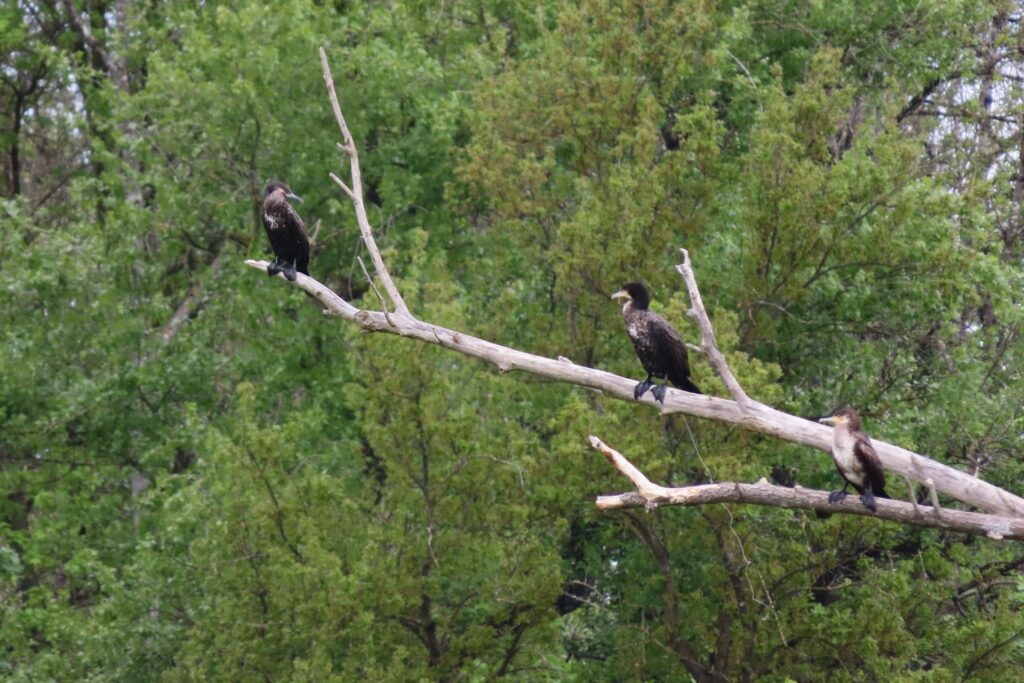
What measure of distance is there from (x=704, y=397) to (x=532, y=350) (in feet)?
24.1

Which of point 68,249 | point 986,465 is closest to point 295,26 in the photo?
point 68,249

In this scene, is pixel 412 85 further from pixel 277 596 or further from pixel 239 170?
pixel 277 596

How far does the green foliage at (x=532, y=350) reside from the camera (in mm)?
14664

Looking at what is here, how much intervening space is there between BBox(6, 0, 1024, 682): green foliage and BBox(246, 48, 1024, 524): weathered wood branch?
14.3 feet

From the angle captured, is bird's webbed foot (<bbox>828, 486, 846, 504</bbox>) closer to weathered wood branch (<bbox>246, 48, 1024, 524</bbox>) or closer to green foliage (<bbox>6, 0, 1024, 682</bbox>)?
weathered wood branch (<bbox>246, 48, 1024, 524</bbox>)

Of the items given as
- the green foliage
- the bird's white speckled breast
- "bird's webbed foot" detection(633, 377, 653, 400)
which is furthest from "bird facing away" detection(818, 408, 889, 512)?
the green foliage

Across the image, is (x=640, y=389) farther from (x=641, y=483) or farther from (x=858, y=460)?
(x=858, y=460)

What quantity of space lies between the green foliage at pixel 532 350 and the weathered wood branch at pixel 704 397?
4.35 meters

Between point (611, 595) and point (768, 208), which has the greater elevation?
point (768, 208)

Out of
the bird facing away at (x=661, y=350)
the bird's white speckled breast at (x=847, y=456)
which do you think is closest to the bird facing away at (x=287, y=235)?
the bird facing away at (x=661, y=350)

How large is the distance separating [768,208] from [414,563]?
4534mm

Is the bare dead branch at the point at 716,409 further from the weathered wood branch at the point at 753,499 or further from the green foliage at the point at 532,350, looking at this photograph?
the green foliage at the point at 532,350

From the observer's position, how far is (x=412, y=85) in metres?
20.6

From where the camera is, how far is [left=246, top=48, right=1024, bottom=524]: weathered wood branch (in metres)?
8.70
